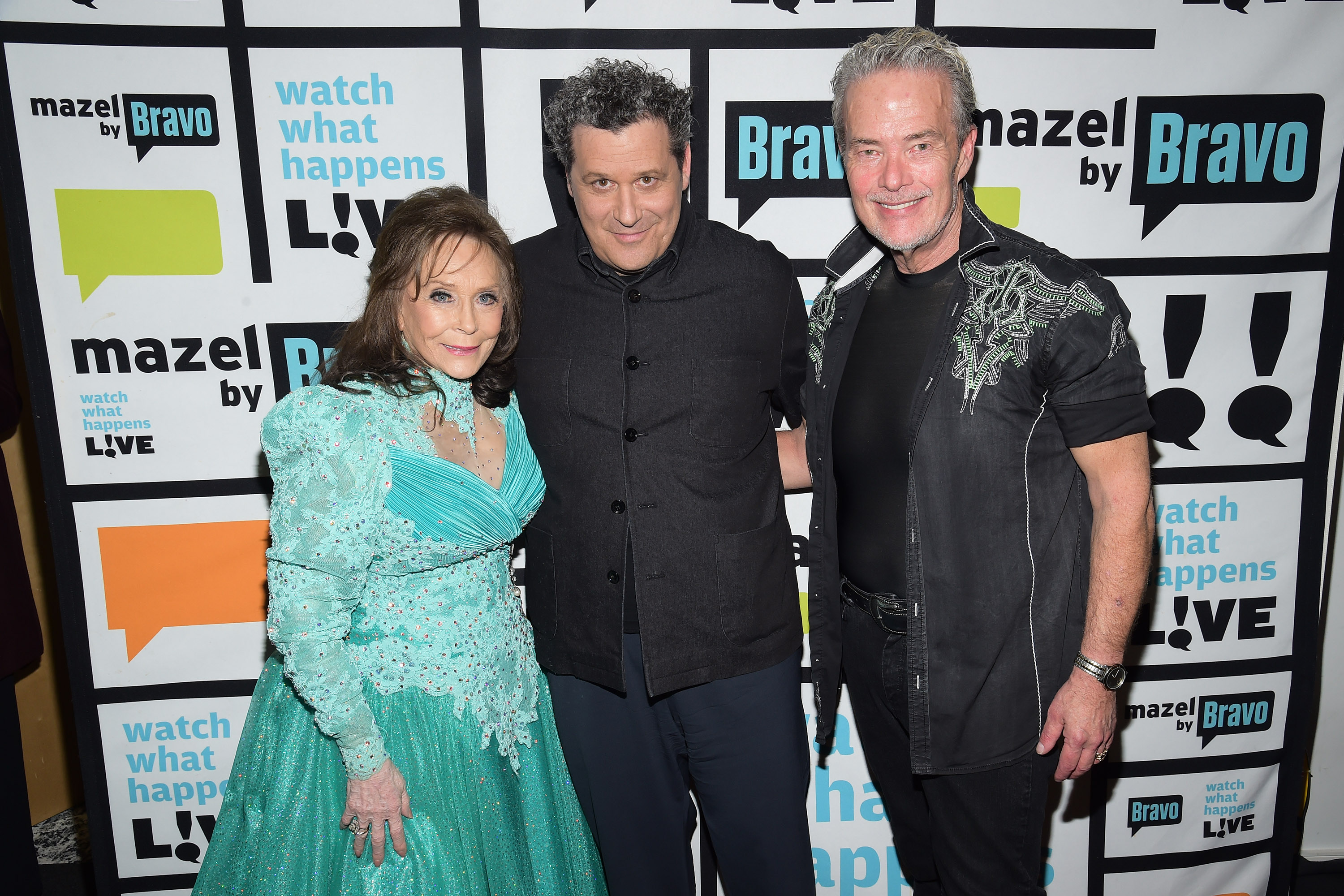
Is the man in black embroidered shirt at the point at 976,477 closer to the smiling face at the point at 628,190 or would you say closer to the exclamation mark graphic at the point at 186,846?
the smiling face at the point at 628,190

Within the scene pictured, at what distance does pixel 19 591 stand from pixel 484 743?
1.55m

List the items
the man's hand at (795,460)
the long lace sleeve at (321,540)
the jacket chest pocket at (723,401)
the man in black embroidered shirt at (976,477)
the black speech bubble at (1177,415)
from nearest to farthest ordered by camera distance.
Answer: the long lace sleeve at (321,540), the man in black embroidered shirt at (976,477), the jacket chest pocket at (723,401), the man's hand at (795,460), the black speech bubble at (1177,415)

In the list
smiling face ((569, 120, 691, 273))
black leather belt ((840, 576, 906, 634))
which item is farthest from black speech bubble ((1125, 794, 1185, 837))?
smiling face ((569, 120, 691, 273))

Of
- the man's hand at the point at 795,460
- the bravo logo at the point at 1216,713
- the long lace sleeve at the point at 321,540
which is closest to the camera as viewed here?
the long lace sleeve at the point at 321,540

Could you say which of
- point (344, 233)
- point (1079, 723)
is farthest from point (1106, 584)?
point (344, 233)

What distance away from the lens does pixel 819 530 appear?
1732 millimetres

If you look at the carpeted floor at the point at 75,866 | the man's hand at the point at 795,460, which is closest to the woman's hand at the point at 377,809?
the man's hand at the point at 795,460

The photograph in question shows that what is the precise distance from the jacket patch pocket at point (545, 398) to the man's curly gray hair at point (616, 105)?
40 cm

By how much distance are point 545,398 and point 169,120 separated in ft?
3.88

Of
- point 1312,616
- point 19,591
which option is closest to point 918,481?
point 1312,616

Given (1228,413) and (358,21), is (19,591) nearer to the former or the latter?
(358,21)

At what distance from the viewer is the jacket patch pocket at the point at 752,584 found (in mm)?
1683

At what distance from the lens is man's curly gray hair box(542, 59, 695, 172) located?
1555 millimetres

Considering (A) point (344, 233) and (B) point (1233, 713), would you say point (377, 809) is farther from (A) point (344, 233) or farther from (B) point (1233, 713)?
(B) point (1233, 713)
